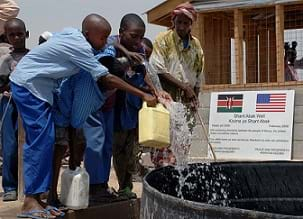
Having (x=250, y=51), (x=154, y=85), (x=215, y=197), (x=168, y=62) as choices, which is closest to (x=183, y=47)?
(x=168, y=62)

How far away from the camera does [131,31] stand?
452 centimetres

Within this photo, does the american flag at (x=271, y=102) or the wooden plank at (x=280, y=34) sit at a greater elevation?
the wooden plank at (x=280, y=34)

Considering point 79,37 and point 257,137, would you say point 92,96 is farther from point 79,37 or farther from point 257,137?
point 257,137

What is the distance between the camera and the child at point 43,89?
3895mm

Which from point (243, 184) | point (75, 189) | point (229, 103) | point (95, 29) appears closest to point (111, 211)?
point (75, 189)

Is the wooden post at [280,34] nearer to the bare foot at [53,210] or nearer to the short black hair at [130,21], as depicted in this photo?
the short black hair at [130,21]

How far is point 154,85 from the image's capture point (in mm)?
4598

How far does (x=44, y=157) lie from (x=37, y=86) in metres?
0.42

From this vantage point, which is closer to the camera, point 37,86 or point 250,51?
point 37,86

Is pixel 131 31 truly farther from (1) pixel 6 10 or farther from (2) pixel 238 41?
(2) pixel 238 41

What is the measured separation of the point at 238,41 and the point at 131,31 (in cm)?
590

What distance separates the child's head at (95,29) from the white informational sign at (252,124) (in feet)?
19.3

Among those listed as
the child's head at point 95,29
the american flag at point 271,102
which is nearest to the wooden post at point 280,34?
the american flag at point 271,102

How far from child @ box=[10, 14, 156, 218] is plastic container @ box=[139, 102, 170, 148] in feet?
0.50
